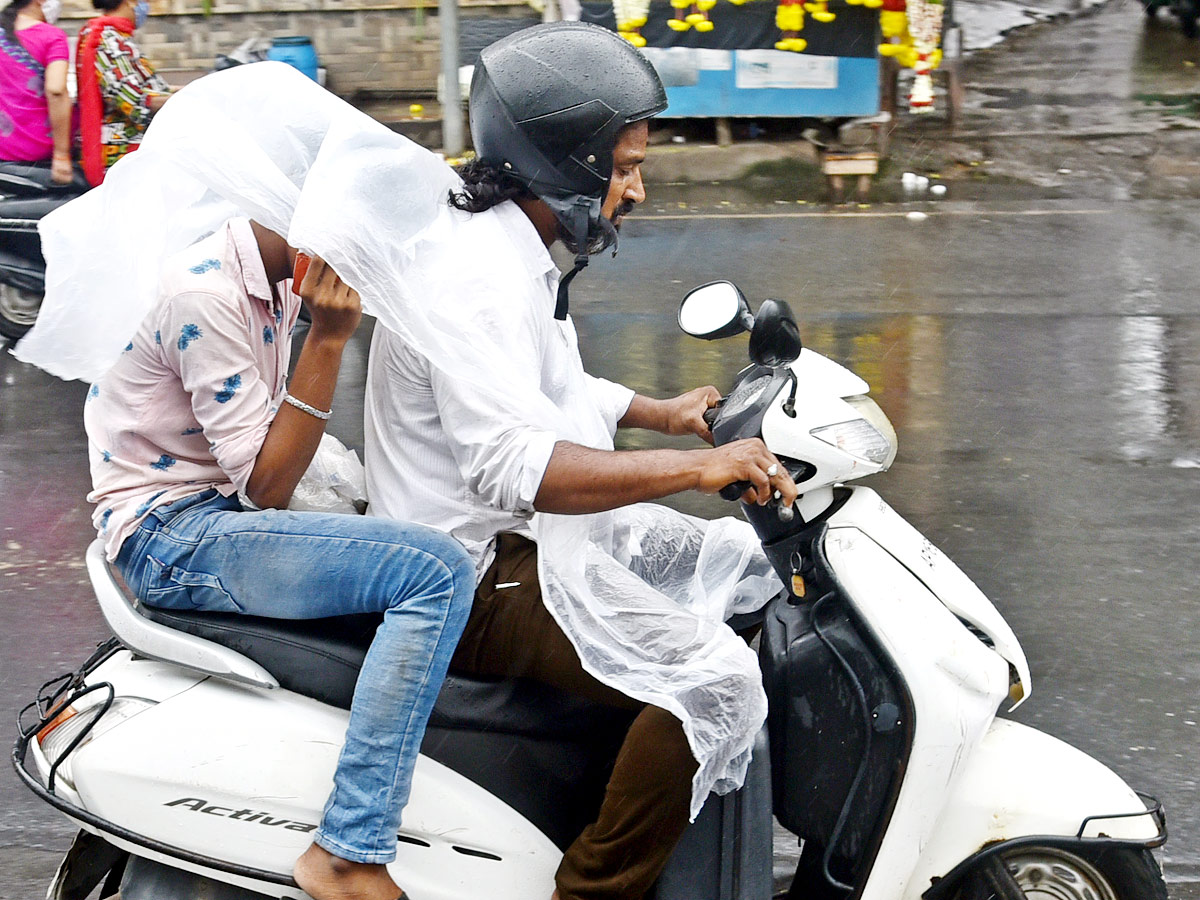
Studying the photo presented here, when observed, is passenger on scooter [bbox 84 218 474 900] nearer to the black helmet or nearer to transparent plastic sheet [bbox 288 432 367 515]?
transparent plastic sheet [bbox 288 432 367 515]

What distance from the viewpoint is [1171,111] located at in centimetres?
1135

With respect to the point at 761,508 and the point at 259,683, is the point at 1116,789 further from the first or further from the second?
the point at 259,683

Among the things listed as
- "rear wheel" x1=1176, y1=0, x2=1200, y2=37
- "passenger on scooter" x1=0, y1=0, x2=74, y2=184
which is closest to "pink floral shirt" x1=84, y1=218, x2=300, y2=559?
"passenger on scooter" x1=0, y1=0, x2=74, y2=184

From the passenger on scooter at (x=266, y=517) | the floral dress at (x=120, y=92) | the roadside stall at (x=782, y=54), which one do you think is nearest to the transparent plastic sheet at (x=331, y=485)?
the passenger on scooter at (x=266, y=517)

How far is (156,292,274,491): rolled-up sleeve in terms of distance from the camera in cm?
218

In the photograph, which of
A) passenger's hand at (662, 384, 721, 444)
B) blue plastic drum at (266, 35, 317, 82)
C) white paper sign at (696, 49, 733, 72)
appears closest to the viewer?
passenger's hand at (662, 384, 721, 444)

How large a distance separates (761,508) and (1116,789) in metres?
0.70

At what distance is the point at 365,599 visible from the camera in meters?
2.08

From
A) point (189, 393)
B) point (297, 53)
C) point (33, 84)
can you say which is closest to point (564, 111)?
point (189, 393)

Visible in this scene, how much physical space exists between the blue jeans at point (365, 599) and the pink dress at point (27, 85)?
5346mm

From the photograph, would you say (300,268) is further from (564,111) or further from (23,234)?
(23,234)

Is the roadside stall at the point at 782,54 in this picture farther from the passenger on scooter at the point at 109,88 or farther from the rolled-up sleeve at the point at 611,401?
the rolled-up sleeve at the point at 611,401

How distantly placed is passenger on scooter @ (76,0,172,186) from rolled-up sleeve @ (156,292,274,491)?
4829mm

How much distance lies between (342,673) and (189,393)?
524mm
